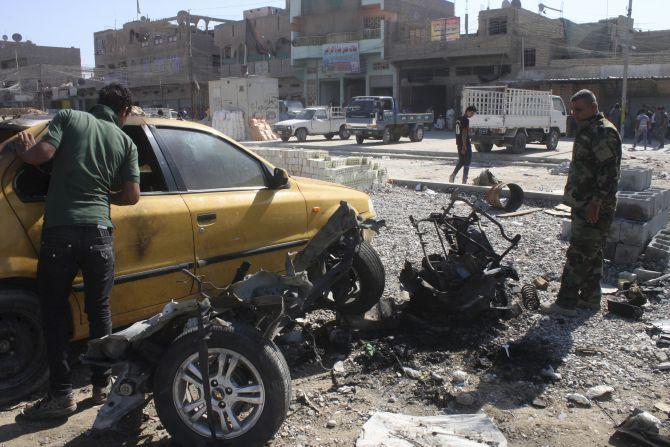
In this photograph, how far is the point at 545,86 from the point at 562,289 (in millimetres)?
32122

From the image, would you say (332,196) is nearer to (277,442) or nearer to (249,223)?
(249,223)

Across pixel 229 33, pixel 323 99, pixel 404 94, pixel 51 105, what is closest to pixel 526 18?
pixel 404 94

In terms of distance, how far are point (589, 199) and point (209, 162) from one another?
3.25 meters

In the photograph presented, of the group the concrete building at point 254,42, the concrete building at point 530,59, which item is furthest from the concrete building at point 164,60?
the concrete building at point 530,59

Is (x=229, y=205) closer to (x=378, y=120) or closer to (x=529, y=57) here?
(x=378, y=120)

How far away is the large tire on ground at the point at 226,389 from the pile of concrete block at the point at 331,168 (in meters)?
8.24

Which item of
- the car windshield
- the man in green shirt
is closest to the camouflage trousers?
the man in green shirt

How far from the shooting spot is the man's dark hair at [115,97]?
3383mm

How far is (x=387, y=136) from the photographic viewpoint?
26062mm

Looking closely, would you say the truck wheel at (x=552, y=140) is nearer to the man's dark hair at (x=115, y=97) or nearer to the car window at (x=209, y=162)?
the car window at (x=209, y=162)

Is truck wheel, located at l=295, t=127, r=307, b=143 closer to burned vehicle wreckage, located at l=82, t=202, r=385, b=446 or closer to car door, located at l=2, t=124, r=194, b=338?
car door, located at l=2, t=124, r=194, b=338

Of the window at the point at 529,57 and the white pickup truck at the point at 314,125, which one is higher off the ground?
the window at the point at 529,57

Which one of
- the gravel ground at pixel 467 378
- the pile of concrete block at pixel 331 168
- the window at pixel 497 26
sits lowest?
the gravel ground at pixel 467 378

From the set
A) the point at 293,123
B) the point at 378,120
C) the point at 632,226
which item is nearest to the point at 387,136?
the point at 378,120
